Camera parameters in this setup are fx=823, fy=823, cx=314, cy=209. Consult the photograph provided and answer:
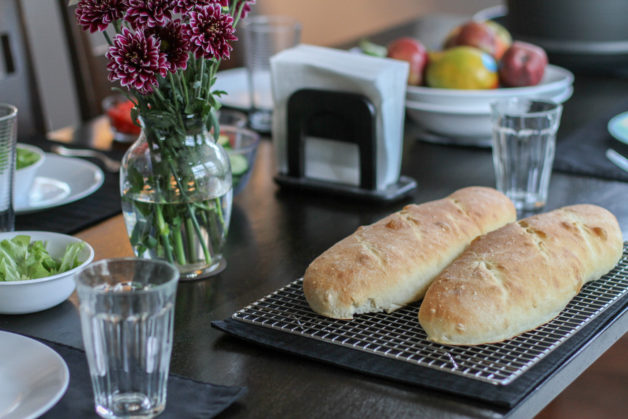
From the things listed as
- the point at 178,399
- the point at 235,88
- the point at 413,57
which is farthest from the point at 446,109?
the point at 178,399

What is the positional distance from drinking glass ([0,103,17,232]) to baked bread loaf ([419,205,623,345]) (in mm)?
567

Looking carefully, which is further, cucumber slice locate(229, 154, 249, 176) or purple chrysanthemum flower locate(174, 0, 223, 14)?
cucumber slice locate(229, 154, 249, 176)

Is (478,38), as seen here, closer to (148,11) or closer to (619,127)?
(619,127)

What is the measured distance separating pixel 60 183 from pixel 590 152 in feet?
3.09

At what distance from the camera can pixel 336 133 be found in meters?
1.33

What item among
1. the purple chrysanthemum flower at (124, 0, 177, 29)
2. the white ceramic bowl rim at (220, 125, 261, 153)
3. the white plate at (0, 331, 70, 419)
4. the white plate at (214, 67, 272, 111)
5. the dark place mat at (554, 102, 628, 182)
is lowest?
the dark place mat at (554, 102, 628, 182)

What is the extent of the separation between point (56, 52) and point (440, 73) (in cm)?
218

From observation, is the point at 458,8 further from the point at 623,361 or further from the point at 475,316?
the point at 475,316

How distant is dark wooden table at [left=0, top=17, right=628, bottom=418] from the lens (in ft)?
2.48

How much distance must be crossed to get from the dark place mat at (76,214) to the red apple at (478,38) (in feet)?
2.63

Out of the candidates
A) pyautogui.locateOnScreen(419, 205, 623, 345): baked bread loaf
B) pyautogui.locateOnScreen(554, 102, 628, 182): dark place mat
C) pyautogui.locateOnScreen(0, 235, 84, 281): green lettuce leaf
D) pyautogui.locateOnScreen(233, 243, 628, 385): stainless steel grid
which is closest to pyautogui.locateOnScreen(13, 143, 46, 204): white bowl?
pyautogui.locateOnScreen(0, 235, 84, 281): green lettuce leaf

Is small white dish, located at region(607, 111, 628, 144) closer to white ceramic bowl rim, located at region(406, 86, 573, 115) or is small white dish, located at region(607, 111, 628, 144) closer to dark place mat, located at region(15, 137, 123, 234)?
white ceramic bowl rim, located at region(406, 86, 573, 115)

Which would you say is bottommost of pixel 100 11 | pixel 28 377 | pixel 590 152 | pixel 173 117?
pixel 590 152

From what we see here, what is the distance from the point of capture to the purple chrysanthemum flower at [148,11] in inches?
34.1
